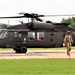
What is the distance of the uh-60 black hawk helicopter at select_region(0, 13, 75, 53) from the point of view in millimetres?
29125

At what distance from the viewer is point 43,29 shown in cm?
3016

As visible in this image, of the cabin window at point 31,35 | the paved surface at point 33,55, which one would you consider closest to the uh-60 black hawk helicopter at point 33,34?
the cabin window at point 31,35

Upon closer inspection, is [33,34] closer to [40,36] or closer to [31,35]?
[31,35]

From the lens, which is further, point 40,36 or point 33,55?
point 40,36

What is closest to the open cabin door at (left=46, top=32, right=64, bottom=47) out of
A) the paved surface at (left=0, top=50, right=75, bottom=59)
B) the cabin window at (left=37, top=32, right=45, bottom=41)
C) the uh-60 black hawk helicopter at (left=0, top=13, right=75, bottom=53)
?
the uh-60 black hawk helicopter at (left=0, top=13, right=75, bottom=53)

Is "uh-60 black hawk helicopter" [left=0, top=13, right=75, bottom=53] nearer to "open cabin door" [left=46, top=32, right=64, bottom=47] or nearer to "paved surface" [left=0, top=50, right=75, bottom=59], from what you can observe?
"open cabin door" [left=46, top=32, right=64, bottom=47]

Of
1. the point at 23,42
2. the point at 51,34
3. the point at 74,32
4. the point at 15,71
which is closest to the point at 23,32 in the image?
the point at 23,42

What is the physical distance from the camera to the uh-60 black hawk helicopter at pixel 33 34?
2912 centimetres

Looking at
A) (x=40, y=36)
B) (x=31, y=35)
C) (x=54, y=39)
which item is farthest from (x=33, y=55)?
(x=54, y=39)

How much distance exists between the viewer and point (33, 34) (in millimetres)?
29906

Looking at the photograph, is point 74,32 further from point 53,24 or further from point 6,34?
point 6,34

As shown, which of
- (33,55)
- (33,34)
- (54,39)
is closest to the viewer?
(33,55)

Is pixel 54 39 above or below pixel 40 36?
below

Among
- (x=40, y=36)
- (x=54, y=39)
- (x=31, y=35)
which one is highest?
(x=31, y=35)
